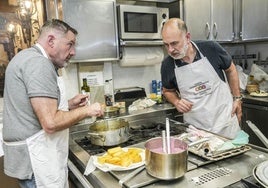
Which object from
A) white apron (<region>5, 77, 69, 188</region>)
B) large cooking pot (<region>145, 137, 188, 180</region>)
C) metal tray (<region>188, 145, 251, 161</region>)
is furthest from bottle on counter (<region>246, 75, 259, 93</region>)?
white apron (<region>5, 77, 69, 188</region>)

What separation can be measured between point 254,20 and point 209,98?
1338 millimetres

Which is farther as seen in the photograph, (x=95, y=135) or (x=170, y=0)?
(x=170, y=0)

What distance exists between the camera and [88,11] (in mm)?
1881

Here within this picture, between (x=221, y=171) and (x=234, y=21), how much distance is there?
2.08 meters

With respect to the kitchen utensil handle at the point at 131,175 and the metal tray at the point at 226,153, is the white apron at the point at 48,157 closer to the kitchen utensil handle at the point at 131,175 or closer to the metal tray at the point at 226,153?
the kitchen utensil handle at the point at 131,175

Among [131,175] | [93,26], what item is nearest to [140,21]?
[93,26]

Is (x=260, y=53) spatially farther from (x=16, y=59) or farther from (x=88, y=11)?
(x=16, y=59)

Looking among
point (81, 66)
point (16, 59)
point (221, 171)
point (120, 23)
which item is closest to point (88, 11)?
point (120, 23)

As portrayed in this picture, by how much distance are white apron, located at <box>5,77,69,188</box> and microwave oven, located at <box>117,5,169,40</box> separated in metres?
1.09

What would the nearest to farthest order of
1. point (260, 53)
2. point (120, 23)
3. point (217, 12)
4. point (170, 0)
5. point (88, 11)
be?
point (88, 11)
point (120, 23)
point (170, 0)
point (217, 12)
point (260, 53)

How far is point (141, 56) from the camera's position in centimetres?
224

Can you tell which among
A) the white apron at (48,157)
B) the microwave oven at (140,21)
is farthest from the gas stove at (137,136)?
the microwave oven at (140,21)

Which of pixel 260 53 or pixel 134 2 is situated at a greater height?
pixel 134 2

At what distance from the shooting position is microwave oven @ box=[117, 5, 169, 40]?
6.66 ft
